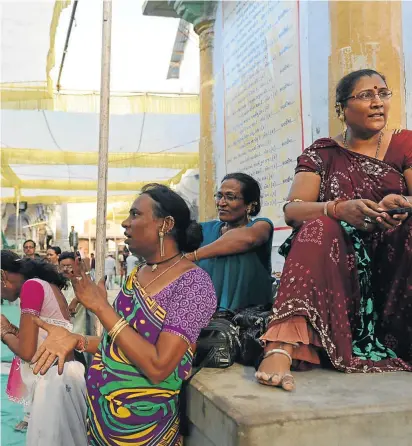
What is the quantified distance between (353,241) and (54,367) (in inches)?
60.1

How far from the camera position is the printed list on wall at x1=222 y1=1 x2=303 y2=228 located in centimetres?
418

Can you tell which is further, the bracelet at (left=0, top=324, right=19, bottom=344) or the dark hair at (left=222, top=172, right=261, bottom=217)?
the dark hair at (left=222, top=172, right=261, bottom=217)

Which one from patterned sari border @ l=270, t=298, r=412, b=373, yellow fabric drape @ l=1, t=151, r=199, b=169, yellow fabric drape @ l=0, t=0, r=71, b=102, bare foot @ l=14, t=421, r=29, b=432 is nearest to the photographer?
patterned sari border @ l=270, t=298, r=412, b=373

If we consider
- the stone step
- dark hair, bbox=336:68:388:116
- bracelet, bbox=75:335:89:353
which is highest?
dark hair, bbox=336:68:388:116

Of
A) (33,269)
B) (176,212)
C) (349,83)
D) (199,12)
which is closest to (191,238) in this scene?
(176,212)

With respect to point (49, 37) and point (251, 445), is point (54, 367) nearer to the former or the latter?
point (251, 445)

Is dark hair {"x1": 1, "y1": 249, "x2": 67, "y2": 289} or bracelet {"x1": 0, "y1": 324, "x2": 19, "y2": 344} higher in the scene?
dark hair {"x1": 1, "y1": 249, "x2": 67, "y2": 289}

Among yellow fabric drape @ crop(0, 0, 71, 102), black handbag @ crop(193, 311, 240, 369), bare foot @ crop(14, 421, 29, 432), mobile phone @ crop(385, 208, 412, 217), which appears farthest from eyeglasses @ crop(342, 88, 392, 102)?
yellow fabric drape @ crop(0, 0, 71, 102)

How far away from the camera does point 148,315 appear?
1611mm

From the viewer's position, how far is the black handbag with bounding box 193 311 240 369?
6.10 ft

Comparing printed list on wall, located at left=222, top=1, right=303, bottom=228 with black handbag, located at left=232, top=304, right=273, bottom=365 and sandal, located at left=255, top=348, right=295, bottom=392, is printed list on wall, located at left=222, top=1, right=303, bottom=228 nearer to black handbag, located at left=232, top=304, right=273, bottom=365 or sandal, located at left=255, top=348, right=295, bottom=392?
black handbag, located at left=232, top=304, right=273, bottom=365

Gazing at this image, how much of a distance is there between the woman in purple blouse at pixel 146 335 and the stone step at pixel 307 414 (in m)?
0.14

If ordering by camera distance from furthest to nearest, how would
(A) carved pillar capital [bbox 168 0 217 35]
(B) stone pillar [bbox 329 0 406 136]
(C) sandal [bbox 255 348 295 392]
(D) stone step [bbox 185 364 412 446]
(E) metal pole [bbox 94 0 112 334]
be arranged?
(A) carved pillar capital [bbox 168 0 217 35], (E) metal pole [bbox 94 0 112 334], (B) stone pillar [bbox 329 0 406 136], (C) sandal [bbox 255 348 295 392], (D) stone step [bbox 185 364 412 446]

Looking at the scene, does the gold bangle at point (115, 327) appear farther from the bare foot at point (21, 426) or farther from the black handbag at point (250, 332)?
the bare foot at point (21, 426)
